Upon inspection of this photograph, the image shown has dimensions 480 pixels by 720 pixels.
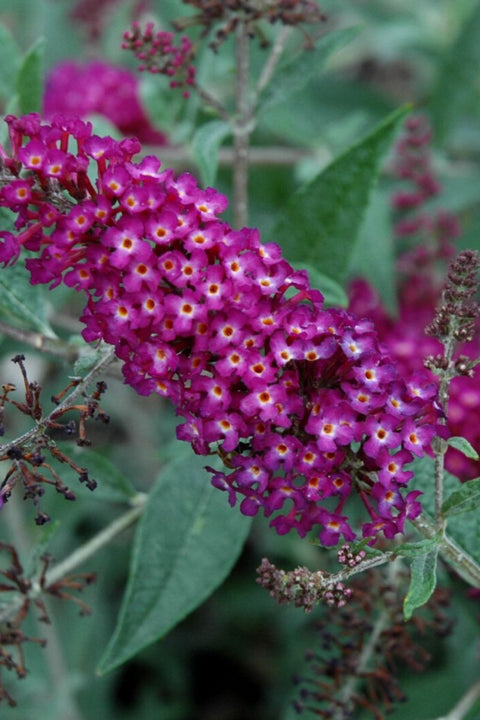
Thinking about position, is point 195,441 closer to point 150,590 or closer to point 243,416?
point 243,416

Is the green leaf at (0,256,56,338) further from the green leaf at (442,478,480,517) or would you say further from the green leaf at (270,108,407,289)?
the green leaf at (442,478,480,517)

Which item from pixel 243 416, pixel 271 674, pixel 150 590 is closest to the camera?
pixel 243 416

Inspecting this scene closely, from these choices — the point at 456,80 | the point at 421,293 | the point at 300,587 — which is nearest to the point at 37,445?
the point at 300,587

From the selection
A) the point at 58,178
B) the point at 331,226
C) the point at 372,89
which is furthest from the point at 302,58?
the point at 372,89

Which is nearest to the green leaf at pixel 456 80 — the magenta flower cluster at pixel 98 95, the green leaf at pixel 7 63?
the magenta flower cluster at pixel 98 95

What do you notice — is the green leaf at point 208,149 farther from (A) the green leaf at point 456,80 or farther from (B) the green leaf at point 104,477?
(A) the green leaf at point 456,80
